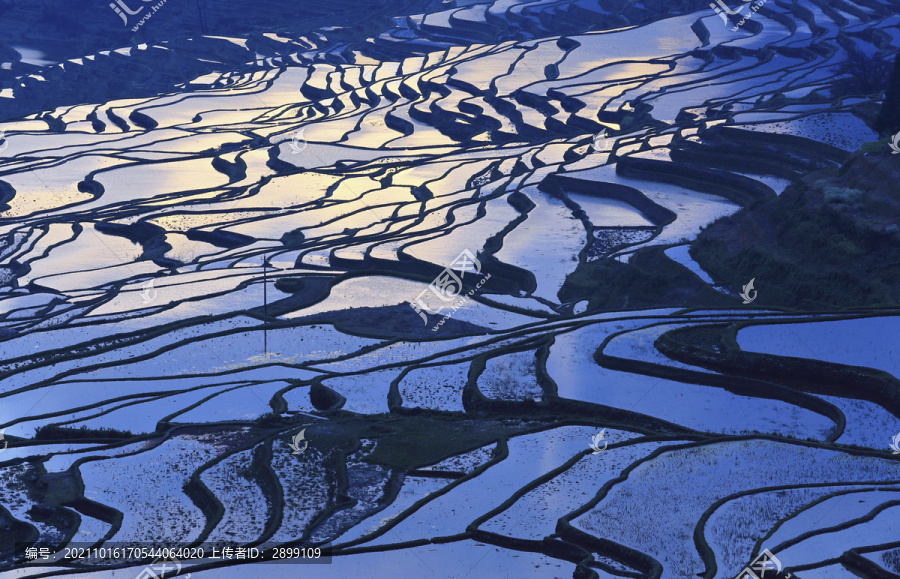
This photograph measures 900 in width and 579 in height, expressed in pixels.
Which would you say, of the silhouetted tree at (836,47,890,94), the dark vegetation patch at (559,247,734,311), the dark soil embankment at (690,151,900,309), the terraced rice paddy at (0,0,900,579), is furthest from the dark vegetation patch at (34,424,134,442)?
the silhouetted tree at (836,47,890,94)

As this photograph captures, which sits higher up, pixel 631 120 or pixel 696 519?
pixel 696 519

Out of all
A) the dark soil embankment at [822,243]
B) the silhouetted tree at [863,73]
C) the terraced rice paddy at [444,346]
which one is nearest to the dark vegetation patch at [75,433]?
the terraced rice paddy at [444,346]

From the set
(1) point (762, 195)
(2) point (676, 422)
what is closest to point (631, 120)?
(1) point (762, 195)

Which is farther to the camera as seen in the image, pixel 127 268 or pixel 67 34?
pixel 67 34

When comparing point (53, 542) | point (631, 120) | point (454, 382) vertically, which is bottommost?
point (631, 120)

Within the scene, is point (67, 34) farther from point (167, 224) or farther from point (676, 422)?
point (676, 422)

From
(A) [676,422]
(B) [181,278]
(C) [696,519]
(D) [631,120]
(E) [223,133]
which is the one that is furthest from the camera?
(E) [223,133]

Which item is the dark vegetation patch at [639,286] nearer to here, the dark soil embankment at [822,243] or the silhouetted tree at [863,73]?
the dark soil embankment at [822,243]
